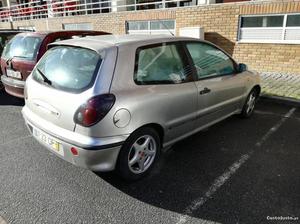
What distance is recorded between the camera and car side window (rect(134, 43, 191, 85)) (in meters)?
2.78

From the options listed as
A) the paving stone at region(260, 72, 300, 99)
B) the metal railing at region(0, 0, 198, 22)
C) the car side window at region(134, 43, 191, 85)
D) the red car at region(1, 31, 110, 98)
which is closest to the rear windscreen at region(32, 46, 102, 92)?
the car side window at region(134, 43, 191, 85)

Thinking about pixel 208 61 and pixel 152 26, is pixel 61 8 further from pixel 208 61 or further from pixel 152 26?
pixel 208 61

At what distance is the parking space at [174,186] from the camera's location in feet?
7.89

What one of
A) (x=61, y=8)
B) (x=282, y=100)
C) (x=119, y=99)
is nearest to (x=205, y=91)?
(x=119, y=99)

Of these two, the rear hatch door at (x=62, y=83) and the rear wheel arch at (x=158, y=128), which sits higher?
the rear hatch door at (x=62, y=83)

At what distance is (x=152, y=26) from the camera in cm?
1020

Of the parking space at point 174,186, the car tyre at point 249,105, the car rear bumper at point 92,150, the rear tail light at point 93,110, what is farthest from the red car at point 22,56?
the car tyre at point 249,105

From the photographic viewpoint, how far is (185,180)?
2.91 m

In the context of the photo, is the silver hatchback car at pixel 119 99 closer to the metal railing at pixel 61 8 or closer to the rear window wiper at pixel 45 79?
the rear window wiper at pixel 45 79

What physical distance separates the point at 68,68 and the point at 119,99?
2.37ft

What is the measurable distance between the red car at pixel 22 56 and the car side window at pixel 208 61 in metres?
2.84

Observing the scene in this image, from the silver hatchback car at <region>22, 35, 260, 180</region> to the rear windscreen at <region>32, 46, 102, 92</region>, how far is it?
0.5 inches

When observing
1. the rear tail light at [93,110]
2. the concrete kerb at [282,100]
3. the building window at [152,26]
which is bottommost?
the concrete kerb at [282,100]

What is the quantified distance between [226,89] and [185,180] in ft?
5.17
